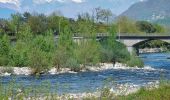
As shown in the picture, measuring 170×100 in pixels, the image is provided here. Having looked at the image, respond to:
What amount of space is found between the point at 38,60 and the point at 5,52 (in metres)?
17.9

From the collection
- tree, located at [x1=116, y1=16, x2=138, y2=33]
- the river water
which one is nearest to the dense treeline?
the river water

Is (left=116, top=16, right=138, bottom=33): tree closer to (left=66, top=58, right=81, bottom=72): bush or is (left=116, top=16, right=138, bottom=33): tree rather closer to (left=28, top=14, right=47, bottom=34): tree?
(left=28, top=14, right=47, bottom=34): tree

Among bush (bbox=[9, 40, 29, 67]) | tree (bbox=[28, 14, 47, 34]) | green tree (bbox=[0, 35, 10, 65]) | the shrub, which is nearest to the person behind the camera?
the shrub

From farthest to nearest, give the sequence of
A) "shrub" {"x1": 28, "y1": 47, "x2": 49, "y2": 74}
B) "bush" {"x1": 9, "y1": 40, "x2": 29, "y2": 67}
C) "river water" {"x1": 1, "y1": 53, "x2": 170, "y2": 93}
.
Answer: "bush" {"x1": 9, "y1": 40, "x2": 29, "y2": 67}
"shrub" {"x1": 28, "y1": 47, "x2": 49, "y2": 74}
"river water" {"x1": 1, "y1": 53, "x2": 170, "y2": 93}

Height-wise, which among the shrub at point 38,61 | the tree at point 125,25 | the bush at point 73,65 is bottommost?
the bush at point 73,65

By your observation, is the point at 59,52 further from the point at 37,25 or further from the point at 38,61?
the point at 37,25

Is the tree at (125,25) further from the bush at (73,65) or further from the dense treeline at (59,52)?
the bush at (73,65)

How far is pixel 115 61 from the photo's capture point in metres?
92.4

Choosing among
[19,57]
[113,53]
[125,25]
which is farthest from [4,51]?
[125,25]

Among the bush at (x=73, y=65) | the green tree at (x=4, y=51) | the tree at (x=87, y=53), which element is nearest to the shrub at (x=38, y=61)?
the bush at (x=73, y=65)

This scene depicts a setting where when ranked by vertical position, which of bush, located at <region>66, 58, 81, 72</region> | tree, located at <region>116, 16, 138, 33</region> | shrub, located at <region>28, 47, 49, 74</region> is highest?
tree, located at <region>116, 16, 138, 33</region>

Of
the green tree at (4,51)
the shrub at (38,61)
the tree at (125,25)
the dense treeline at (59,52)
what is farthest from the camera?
the tree at (125,25)

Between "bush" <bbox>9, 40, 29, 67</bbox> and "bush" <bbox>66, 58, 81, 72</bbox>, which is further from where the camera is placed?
"bush" <bbox>9, 40, 29, 67</bbox>

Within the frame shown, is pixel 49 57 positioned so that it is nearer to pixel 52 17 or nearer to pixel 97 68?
pixel 97 68
